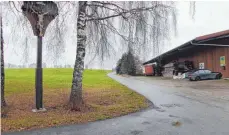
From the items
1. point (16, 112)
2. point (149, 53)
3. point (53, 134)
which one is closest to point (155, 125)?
point (53, 134)

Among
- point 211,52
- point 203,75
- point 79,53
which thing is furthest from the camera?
point 211,52

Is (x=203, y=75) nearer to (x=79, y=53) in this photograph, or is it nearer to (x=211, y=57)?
(x=211, y=57)

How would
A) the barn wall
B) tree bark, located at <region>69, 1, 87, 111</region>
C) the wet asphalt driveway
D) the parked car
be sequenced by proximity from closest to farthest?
the wet asphalt driveway < tree bark, located at <region>69, 1, 87, 111</region> < the barn wall < the parked car

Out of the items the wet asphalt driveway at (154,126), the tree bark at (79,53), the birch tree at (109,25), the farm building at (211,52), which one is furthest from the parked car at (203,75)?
the tree bark at (79,53)

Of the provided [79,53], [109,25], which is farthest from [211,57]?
[79,53]

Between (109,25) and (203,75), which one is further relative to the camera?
(203,75)

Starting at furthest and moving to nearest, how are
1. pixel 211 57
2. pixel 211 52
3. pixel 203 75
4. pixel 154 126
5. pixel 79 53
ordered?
pixel 211 57 → pixel 211 52 → pixel 203 75 → pixel 79 53 → pixel 154 126

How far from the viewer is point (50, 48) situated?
30.2 feet

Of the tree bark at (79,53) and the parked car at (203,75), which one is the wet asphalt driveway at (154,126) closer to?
the tree bark at (79,53)

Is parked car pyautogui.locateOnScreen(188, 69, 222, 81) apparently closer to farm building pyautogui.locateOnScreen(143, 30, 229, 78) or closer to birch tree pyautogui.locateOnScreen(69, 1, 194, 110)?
farm building pyautogui.locateOnScreen(143, 30, 229, 78)

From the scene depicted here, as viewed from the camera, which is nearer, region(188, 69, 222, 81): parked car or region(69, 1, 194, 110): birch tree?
region(69, 1, 194, 110): birch tree

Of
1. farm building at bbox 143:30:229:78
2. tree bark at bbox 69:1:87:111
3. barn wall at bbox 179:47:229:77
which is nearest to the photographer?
tree bark at bbox 69:1:87:111

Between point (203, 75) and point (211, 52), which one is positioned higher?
point (211, 52)

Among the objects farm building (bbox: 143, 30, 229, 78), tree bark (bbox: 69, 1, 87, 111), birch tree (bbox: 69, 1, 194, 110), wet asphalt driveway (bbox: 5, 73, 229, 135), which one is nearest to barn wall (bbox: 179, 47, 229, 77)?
farm building (bbox: 143, 30, 229, 78)
